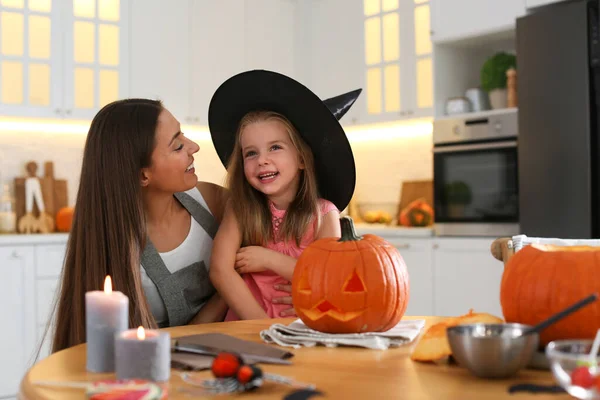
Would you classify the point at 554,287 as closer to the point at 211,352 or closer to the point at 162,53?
the point at 211,352

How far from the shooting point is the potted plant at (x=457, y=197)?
3723 millimetres

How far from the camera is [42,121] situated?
4230 mm

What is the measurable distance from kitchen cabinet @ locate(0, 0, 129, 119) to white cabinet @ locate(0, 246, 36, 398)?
0.88m

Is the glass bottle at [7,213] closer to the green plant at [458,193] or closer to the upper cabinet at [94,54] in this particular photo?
the upper cabinet at [94,54]

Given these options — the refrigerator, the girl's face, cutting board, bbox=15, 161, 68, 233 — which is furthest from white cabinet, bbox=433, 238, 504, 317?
cutting board, bbox=15, 161, 68, 233

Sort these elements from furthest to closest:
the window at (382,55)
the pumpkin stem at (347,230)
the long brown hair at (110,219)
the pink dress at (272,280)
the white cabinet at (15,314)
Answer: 1. the window at (382,55)
2. the white cabinet at (15,314)
3. the pink dress at (272,280)
4. the long brown hair at (110,219)
5. the pumpkin stem at (347,230)

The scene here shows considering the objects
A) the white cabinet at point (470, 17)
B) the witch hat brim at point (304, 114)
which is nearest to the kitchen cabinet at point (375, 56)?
the white cabinet at point (470, 17)

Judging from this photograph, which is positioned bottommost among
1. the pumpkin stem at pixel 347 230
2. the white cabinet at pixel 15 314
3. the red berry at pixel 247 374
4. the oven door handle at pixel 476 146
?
the white cabinet at pixel 15 314

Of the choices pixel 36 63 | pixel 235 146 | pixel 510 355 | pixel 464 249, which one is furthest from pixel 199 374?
pixel 36 63

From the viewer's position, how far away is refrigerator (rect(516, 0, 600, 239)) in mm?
3129

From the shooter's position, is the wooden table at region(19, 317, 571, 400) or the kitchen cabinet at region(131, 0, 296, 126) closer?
the wooden table at region(19, 317, 571, 400)

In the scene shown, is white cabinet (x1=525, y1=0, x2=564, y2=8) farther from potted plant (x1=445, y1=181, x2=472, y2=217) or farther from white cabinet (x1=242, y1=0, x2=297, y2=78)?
white cabinet (x1=242, y1=0, x2=297, y2=78)

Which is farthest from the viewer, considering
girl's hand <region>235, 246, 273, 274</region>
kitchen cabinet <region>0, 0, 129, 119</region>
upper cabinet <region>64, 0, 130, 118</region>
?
upper cabinet <region>64, 0, 130, 118</region>

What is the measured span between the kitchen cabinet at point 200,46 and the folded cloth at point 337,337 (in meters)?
3.14
